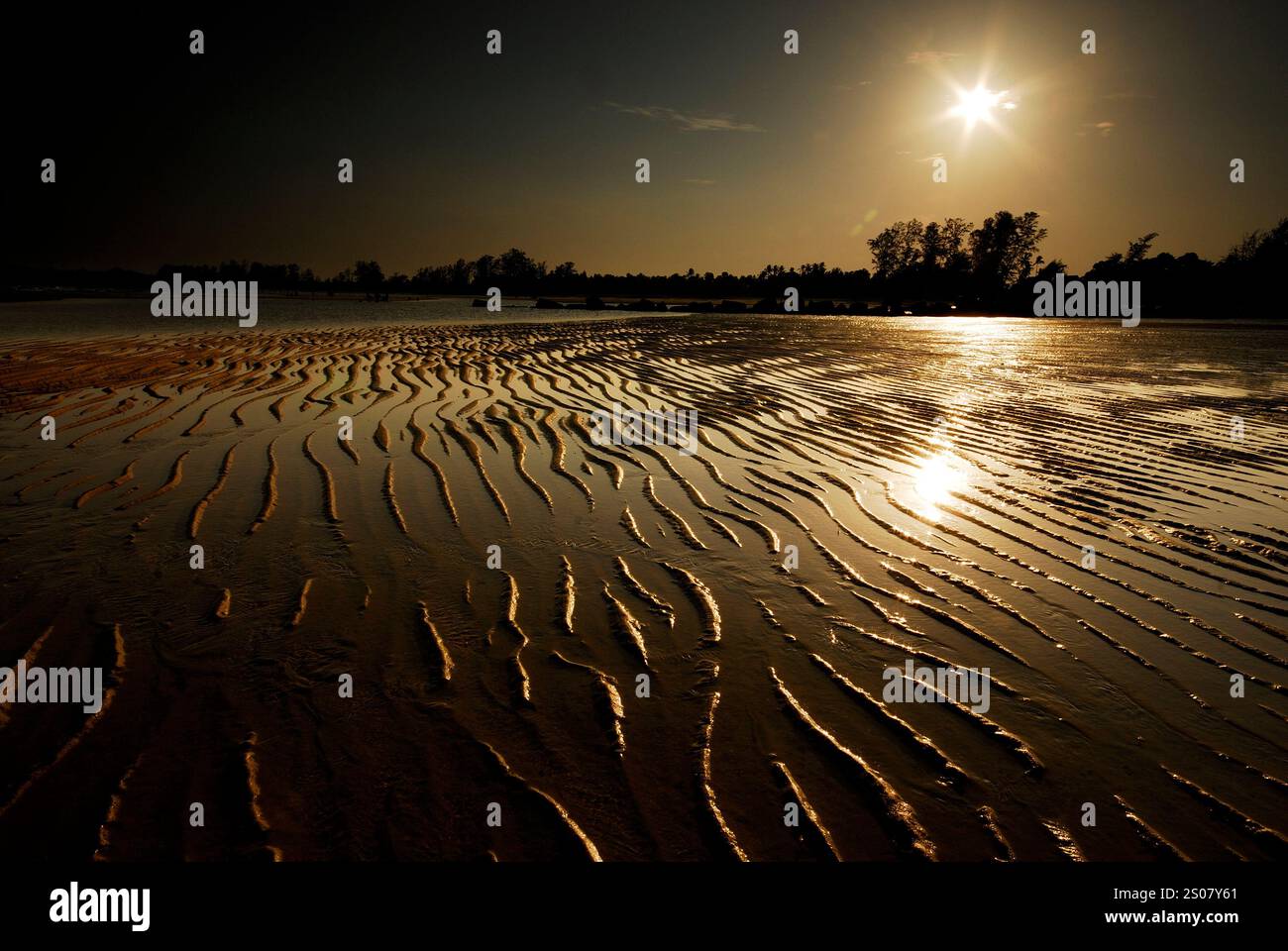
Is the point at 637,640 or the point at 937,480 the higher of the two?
the point at 937,480

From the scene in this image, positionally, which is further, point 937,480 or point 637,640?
point 937,480

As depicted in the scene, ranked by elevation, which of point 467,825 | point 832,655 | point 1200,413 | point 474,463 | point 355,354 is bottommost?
point 467,825

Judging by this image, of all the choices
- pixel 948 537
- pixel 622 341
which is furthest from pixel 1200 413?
pixel 622 341

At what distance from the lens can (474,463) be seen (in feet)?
20.4

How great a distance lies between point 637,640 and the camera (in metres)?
3.28

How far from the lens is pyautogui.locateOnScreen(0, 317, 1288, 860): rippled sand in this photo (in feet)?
7.11

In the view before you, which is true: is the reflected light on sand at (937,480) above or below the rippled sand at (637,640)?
above

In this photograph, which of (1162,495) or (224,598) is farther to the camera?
(1162,495)

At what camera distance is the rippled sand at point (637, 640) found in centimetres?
217

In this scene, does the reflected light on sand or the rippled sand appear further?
the reflected light on sand

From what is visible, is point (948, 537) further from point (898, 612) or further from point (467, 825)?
point (467, 825)

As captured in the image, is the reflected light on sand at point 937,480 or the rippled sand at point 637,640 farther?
the reflected light on sand at point 937,480

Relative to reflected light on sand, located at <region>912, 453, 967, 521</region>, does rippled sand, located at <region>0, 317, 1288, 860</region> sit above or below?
below

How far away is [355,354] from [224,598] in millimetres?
12299
